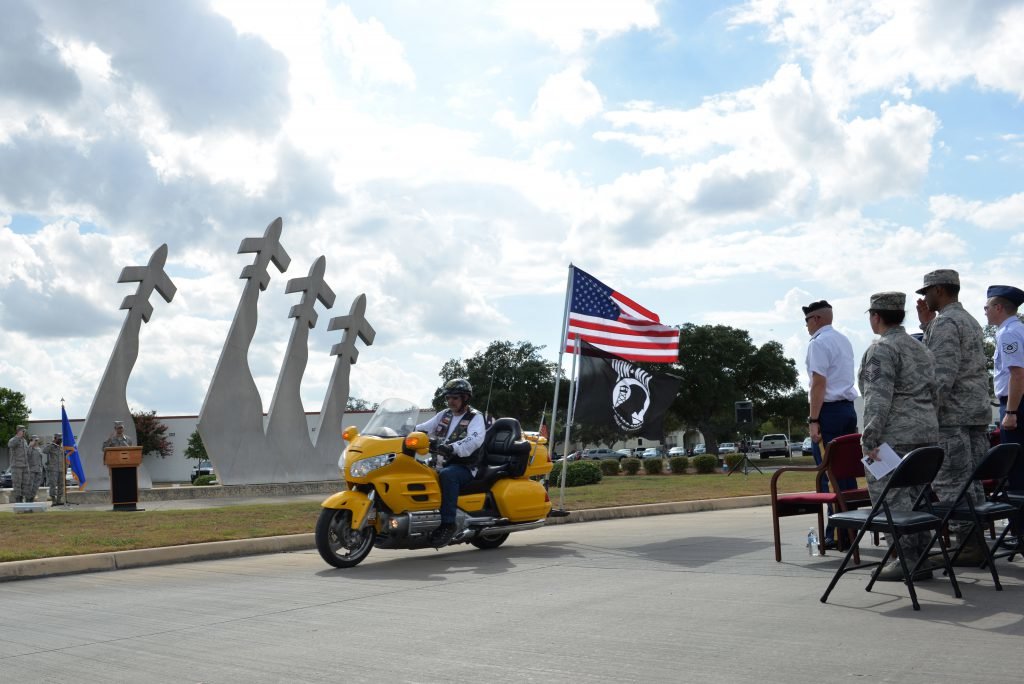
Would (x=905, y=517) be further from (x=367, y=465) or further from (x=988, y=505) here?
(x=367, y=465)

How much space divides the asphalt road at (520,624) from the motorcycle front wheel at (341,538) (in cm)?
17

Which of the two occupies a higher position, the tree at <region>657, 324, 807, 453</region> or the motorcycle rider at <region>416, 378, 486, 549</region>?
the tree at <region>657, 324, 807, 453</region>

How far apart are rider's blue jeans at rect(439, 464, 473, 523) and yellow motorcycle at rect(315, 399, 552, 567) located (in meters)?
0.07

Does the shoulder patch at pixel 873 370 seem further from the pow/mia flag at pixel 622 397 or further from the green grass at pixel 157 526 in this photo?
the green grass at pixel 157 526

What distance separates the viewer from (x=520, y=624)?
6316mm

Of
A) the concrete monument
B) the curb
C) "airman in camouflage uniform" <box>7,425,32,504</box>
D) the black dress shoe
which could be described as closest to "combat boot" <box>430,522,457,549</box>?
the curb

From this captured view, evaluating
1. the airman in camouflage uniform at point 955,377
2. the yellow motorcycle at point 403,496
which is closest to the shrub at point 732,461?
the yellow motorcycle at point 403,496

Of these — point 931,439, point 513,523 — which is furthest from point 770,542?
point 931,439

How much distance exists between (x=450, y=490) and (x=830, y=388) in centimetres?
387

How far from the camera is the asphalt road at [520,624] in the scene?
505 centimetres

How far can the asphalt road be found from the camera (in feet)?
16.6

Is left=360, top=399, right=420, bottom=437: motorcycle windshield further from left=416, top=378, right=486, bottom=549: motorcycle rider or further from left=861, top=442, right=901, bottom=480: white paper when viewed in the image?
left=861, top=442, right=901, bottom=480: white paper

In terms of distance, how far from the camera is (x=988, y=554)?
695 cm

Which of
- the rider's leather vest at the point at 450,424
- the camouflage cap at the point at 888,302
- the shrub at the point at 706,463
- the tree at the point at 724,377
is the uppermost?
the tree at the point at 724,377
